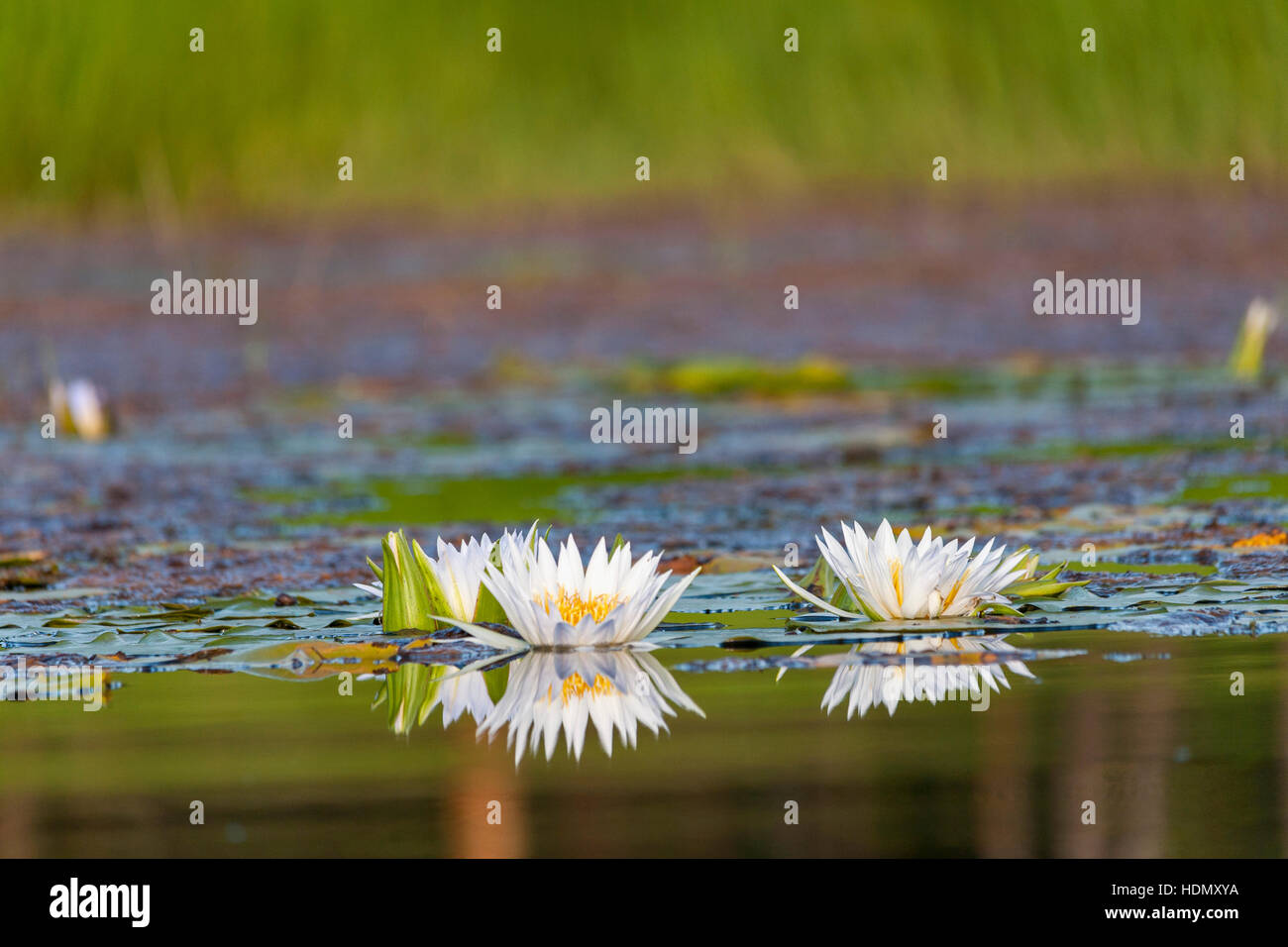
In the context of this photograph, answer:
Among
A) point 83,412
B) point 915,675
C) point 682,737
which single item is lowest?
point 682,737

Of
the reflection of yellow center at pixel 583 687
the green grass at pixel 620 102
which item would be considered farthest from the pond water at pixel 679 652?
the green grass at pixel 620 102

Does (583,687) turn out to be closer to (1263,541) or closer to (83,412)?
(1263,541)

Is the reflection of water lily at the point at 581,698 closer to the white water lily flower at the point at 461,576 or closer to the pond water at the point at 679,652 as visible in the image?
the pond water at the point at 679,652

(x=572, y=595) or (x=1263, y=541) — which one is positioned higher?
(x=1263, y=541)

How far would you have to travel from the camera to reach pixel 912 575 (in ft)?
13.4

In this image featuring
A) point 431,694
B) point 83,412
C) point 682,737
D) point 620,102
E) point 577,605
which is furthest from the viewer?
point 620,102

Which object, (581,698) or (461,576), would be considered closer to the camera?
(581,698)

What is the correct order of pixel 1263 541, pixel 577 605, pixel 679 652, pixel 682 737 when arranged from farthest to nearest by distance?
pixel 1263 541
pixel 679 652
pixel 577 605
pixel 682 737

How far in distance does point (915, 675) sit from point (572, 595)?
2.24 feet

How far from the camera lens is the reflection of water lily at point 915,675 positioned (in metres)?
3.68

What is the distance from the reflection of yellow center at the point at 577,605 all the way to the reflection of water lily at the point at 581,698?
9cm

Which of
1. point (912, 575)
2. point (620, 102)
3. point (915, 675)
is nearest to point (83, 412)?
point (912, 575)

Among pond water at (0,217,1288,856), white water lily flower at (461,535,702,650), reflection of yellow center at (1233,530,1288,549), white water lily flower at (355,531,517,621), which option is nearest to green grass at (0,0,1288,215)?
pond water at (0,217,1288,856)

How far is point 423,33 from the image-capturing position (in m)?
15.4
